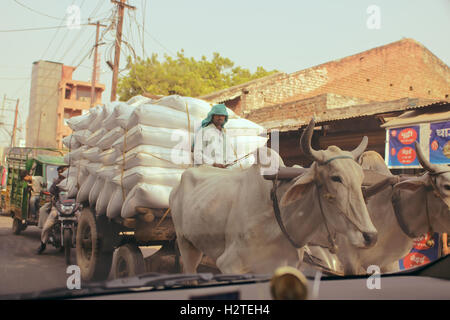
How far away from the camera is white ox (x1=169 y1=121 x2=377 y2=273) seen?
2.61 metres

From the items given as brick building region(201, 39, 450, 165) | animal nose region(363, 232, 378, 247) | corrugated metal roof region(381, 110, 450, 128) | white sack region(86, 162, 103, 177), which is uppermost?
brick building region(201, 39, 450, 165)

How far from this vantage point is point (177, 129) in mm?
5203

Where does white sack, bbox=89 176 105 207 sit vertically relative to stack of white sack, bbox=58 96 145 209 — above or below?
below

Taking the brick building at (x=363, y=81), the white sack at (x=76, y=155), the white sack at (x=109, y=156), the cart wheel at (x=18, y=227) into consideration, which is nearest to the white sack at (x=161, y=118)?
the white sack at (x=109, y=156)

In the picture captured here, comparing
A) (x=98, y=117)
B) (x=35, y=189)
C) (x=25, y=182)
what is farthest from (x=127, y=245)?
(x=25, y=182)

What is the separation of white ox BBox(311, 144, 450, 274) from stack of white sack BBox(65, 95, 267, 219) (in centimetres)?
148

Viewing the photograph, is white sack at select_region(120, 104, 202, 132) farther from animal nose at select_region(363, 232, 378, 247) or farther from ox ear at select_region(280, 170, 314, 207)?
animal nose at select_region(363, 232, 378, 247)

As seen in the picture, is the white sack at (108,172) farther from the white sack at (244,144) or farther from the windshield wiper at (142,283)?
the windshield wiper at (142,283)

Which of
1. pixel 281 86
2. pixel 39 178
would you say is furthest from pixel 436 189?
pixel 281 86

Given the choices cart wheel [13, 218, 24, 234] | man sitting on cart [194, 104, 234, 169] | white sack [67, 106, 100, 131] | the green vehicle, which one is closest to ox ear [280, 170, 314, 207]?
man sitting on cart [194, 104, 234, 169]

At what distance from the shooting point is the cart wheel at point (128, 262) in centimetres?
466

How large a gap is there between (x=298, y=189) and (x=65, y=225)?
546 cm

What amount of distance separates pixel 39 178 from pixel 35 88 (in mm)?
9611
